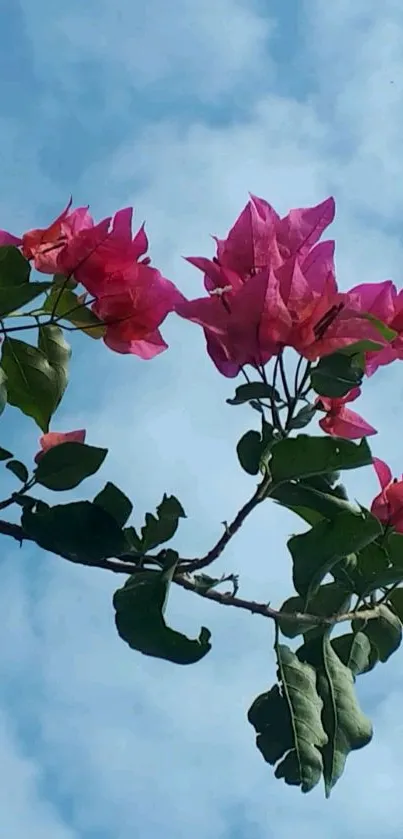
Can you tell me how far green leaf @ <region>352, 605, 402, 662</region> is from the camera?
3.60 ft

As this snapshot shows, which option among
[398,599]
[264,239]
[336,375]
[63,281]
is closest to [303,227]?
[264,239]

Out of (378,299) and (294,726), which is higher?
(378,299)

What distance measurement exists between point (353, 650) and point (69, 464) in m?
0.34

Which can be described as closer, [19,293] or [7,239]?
[19,293]

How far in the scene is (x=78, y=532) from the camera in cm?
94

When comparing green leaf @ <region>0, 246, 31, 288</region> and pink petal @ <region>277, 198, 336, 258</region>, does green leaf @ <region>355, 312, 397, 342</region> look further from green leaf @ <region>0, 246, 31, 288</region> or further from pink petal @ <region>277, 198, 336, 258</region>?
green leaf @ <region>0, 246, 31, 288</region>

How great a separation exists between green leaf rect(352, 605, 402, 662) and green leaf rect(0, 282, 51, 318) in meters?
0.43

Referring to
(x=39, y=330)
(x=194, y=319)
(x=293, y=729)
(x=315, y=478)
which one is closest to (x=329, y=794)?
(x=293, y=729)

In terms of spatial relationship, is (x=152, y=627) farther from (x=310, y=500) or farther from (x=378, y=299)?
(x=378, y=299)

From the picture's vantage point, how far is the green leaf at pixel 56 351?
117 cm

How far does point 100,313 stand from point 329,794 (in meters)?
0.51

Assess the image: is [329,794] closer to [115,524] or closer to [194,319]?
[115,524]

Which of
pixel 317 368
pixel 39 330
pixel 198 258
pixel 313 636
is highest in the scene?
pixel 39 330

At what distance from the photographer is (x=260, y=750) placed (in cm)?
104
